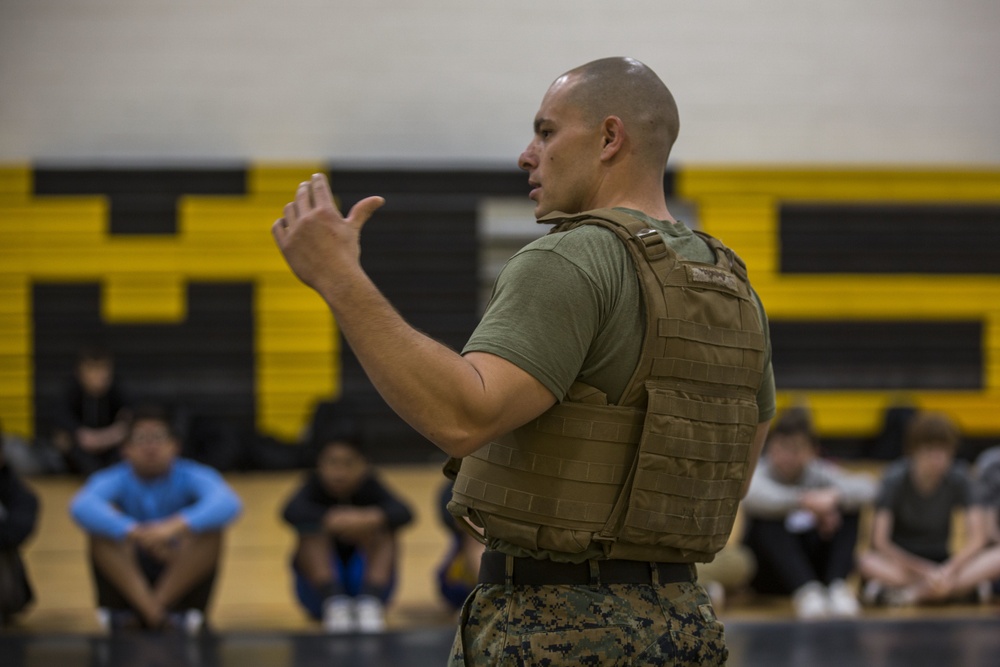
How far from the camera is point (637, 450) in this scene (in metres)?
1.77

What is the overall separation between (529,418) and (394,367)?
8.4 inches

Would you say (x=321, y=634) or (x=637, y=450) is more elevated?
(x=637, y=450)

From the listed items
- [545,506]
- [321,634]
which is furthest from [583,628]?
[321,634]

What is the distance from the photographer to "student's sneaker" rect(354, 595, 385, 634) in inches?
202

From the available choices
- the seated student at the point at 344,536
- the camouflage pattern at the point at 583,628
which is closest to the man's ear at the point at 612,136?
the camouflage pattern at the point at 583,628

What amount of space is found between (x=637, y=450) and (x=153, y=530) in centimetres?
387

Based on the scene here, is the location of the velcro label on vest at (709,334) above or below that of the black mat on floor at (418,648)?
above

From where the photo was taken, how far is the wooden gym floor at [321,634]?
14.8ft

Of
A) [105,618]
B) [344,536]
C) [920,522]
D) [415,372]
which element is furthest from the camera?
[920,522]

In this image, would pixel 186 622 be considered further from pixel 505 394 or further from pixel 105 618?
pixel 505 394

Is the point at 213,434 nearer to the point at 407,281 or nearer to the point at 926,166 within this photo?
the point at 407,281

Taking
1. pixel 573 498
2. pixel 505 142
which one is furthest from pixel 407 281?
pixel 573 498

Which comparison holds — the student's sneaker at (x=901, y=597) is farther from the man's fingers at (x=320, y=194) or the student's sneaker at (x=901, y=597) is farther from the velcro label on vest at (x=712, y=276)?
the man's fingers at (x=320, y=194)

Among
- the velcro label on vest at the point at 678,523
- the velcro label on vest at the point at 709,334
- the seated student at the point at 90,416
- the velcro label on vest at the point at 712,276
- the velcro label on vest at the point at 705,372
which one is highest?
the velcro label on vest at the point at 712,276
